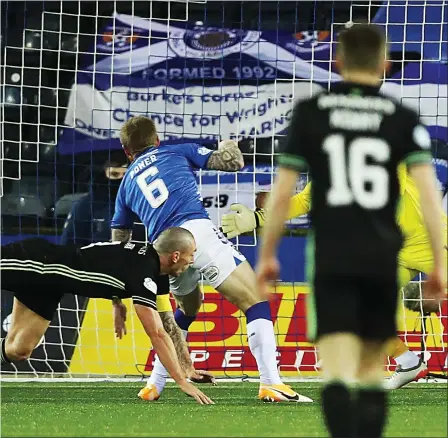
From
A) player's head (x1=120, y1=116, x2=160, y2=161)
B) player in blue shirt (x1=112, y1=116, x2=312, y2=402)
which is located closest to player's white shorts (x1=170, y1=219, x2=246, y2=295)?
player in blue shirt (x1=112, y1=116, x2=312, y2=402)

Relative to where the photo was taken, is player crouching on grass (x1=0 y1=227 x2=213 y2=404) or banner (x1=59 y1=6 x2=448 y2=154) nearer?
player crouching on grass (x1=0 y1=227 x2=213 y2=404)

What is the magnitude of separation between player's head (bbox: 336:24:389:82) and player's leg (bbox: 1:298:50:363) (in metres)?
4.06

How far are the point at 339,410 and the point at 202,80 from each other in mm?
7504

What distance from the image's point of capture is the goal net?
423 inches

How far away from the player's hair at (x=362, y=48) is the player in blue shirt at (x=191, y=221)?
3.05m

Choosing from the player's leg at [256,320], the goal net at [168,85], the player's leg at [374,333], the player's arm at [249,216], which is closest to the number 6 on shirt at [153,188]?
the player's arm at [249,216]

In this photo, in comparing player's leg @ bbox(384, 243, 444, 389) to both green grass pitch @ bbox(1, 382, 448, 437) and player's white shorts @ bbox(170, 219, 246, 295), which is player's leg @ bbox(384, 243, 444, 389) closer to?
green grass pitch @ bbox(1, 382, 448, 437)

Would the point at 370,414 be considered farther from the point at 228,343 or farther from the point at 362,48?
the point at 228,343

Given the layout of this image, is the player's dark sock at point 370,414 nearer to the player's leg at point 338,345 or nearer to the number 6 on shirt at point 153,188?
the player's leg at point 338,345

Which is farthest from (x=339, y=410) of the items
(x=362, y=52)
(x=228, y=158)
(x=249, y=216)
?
(x=249, y=216)

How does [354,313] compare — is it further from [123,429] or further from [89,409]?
[89,409]

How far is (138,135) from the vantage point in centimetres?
777

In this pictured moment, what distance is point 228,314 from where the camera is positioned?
32.9ft

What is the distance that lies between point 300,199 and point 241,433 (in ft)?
7.93
